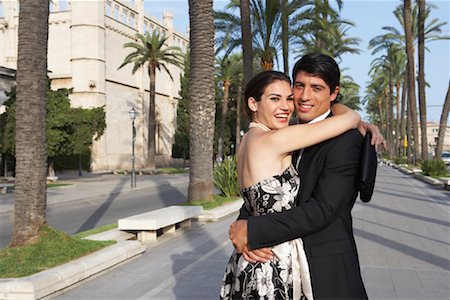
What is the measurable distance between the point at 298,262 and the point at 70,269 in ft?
14.8

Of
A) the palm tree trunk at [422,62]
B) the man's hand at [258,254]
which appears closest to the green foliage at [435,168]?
the palm tree trunk at [422,62]

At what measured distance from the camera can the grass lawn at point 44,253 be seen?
6.01m

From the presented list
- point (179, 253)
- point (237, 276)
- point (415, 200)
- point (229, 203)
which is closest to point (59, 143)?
point (229, 203)

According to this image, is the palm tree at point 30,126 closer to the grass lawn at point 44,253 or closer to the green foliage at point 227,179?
the grass lawn at point 44,253

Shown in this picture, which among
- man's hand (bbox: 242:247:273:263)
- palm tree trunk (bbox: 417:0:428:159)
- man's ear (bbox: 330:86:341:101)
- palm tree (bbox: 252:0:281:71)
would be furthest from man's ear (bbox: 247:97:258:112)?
palm tree trunk (bbox: 417:0:428:159)

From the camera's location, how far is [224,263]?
7.35m

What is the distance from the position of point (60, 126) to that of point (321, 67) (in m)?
25.6

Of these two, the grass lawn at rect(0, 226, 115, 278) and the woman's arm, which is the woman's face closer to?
the woman's arm

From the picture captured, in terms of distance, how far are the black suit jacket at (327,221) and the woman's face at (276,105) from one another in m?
0.27

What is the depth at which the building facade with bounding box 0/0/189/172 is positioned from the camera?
41.1 m

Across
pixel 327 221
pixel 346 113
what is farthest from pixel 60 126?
pixel 327 221

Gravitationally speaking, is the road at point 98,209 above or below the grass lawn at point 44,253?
below

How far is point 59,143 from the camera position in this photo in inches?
1031

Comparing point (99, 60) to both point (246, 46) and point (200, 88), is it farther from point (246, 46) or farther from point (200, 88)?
point (200, 88)
